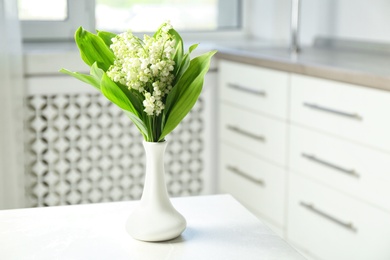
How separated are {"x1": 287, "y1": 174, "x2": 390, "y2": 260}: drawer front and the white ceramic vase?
957mm

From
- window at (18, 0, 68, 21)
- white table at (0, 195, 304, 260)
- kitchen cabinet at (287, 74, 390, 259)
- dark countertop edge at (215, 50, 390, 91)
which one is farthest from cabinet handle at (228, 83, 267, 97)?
white table at (0, 195, 304, 260)

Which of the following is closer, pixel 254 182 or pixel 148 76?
pixel 148 76

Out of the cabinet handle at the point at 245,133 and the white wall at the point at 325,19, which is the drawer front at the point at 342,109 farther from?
the white wall at the point at 325,19

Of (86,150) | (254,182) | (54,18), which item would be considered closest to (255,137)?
(254,182)

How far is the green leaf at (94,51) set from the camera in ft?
4.31

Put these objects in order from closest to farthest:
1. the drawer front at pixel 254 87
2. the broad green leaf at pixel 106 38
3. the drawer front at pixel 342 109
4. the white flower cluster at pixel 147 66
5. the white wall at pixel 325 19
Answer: the white flower cluster at pixel 147 66 → the broad green leaf at pixel 106 38 → the drawer front at pixel 342 109 → the drawer front at pixel 254 87 → the white wall at pixel 325 19

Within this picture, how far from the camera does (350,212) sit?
7.22 feet

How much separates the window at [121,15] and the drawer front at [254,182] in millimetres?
787

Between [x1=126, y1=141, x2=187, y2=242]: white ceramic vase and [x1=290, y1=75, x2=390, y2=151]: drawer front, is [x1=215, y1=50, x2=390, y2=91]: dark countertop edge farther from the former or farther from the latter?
[x1=126, y1=141, x2=187, y2=242]: white ceramic vase

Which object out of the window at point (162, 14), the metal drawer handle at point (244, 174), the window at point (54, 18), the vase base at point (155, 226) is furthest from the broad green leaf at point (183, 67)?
the window at point (162, 14)

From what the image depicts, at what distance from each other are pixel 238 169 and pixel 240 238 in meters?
1.63

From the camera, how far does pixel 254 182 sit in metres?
2.82

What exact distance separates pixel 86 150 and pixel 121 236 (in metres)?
1.68

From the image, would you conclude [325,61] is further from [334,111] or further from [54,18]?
[54,18]
